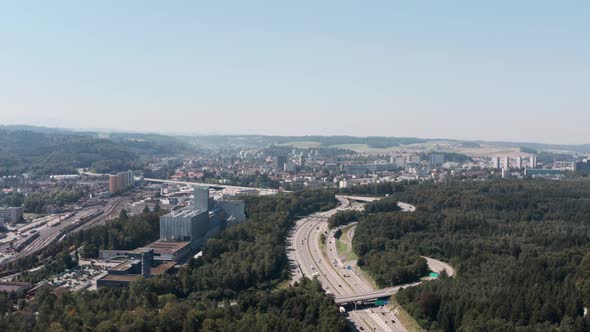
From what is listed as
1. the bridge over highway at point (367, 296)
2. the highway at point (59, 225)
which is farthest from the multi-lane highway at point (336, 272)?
the highway at point (59, 225)

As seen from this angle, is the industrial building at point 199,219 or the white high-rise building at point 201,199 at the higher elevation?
the white high-rise building at point 201,199

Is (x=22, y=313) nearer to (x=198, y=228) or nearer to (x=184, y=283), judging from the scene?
(x=184, y=283)

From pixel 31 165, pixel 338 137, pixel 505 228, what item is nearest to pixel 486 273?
pixel 505 228

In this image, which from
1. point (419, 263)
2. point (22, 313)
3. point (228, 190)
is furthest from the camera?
point (228, 190)

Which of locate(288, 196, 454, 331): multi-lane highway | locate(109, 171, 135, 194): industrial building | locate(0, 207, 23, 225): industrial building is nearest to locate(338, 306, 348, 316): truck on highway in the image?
locate(288, 196, 454, 331): multi-lane highway

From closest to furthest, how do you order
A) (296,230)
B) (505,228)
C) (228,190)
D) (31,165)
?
(505,228), (296,230), (228,190), (31,165)

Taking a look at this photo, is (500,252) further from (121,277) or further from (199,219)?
Answer: (121,277)

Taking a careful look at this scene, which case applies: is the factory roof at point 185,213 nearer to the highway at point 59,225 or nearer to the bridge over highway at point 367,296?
the highway at point 59,225
